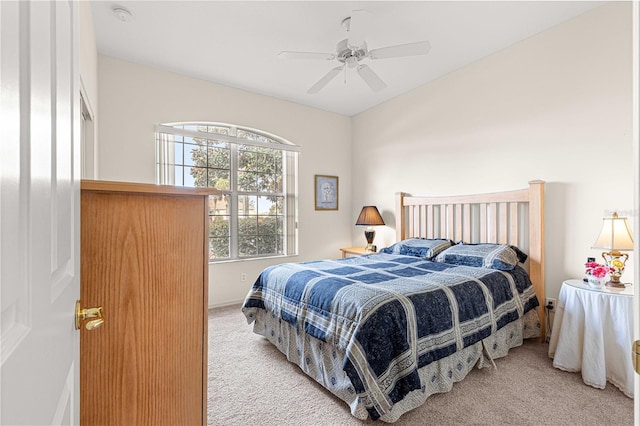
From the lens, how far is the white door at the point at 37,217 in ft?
1.21

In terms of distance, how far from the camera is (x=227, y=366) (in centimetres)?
236

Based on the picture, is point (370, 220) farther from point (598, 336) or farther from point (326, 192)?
point (598, 336)

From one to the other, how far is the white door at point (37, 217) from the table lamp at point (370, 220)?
3.79 m

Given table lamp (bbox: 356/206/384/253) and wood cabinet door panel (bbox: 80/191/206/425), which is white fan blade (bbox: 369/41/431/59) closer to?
wood cabinet door panel (bbox: 80/191/206/425)

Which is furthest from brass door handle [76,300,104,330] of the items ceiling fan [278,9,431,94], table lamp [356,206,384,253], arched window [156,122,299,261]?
table lamp [356,206,384,253]

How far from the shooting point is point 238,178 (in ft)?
13.2

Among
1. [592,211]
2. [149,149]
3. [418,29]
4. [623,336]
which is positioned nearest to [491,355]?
[623,336]

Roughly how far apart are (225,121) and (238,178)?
0.74 m

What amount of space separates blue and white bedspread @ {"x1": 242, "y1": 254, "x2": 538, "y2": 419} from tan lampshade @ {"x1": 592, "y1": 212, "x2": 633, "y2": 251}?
686 millimetres

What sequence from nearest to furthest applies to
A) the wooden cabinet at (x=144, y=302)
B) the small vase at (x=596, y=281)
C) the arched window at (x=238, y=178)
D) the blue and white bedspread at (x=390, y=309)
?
the wooden cabinet at (x=144, y=302) < the blue and white bedspread at (x=390, y=309) < the small vase at (x=596, y=281) < the arched window at (x=238, y=178)

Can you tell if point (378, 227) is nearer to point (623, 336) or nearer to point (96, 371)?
point (623, 336)

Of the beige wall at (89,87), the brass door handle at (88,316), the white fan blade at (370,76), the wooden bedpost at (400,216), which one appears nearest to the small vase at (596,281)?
the wooden bedpost at (400,216)

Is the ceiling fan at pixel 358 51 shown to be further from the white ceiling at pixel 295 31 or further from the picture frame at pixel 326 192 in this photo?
the picture frame at pixel 326 192

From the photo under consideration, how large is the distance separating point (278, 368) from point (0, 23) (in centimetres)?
243
